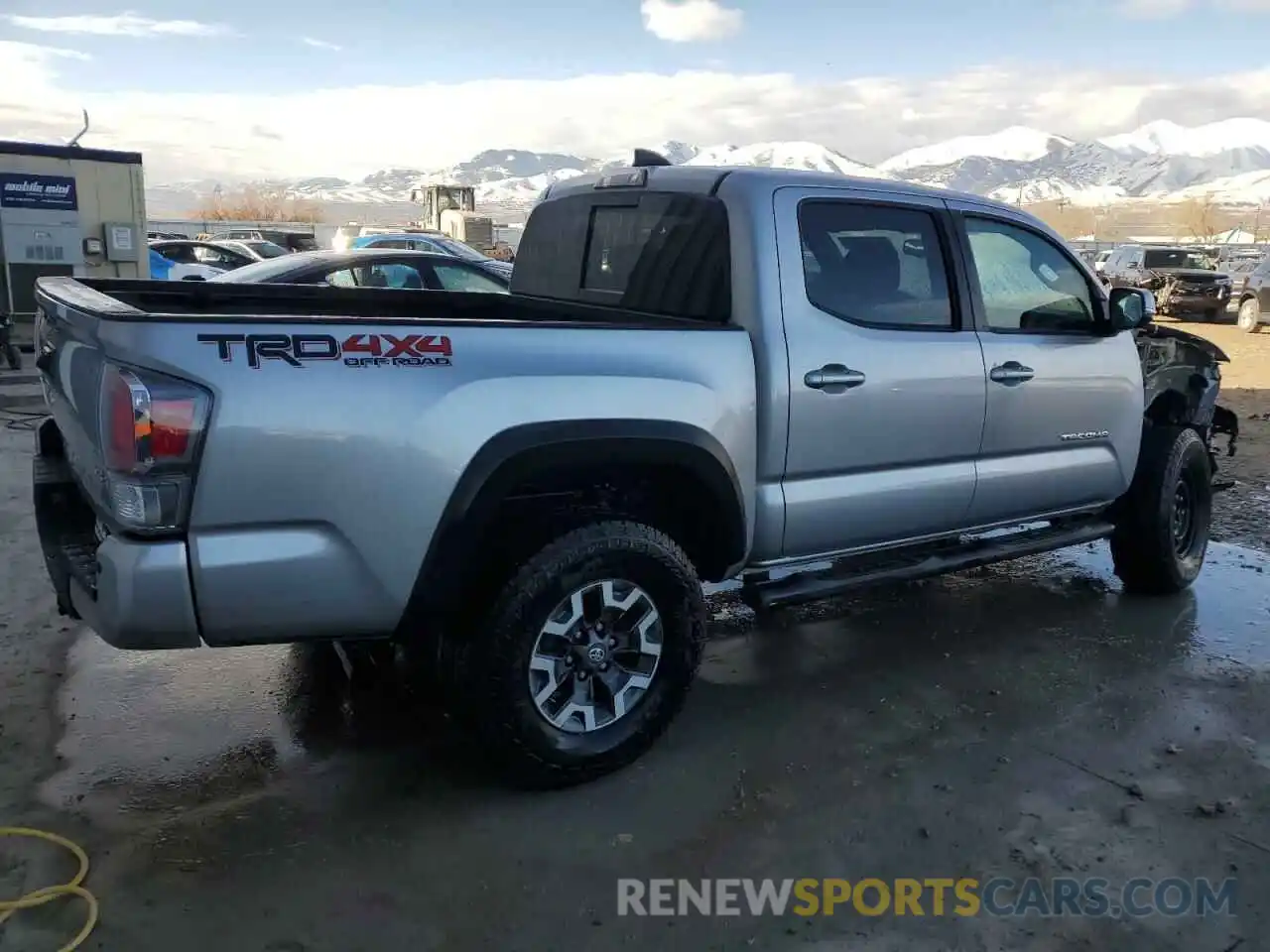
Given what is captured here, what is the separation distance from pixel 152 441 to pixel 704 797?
196 cm

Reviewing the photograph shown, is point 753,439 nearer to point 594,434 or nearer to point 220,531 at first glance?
point 594,434

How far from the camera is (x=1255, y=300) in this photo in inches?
790

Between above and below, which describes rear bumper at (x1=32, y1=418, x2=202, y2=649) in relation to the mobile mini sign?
below

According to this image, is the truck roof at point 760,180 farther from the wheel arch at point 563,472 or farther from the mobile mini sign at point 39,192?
the mobile mini sign at point 39,192

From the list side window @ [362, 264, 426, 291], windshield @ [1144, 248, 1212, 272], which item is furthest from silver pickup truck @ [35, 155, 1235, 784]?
windshield @ [1144, 248, 1212, 272]

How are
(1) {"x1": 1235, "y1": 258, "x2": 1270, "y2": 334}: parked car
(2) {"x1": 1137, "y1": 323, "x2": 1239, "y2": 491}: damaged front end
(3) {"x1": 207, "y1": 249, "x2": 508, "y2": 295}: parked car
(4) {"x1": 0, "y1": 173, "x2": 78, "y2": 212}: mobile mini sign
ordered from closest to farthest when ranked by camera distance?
(2) {"x1": 1137, "y1": 323, "x2": 1239, "y2": 491}: damaged front end, (3) {"x1": 207, "y1": 249, "x2": 508, "y2": 295}: parked car, (4) {"x1": 0, "y1": 173, "x2": 78, "y2": 212}: mobile mini sign, (1) {"x1": 1235, "y1": 258, "x2": 1270, "y2": 334}: parked car

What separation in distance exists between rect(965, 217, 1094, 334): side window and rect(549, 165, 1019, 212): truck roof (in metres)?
0.17

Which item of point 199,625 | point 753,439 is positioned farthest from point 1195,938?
point 199,625

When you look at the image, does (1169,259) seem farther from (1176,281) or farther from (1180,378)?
(1180,378)

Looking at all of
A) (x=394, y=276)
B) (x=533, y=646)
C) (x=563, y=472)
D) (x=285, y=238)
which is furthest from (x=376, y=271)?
(x=285, y=238)

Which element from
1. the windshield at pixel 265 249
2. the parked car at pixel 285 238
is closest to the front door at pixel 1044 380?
the windshield at pixel 265 249

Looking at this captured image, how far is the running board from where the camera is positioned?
12.5ft

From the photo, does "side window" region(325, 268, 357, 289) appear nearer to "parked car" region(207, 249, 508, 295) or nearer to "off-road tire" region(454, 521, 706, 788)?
"parked car" region(207, 249, 508, 295)

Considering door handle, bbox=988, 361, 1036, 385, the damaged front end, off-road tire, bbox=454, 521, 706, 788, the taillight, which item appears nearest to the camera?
the taillight
